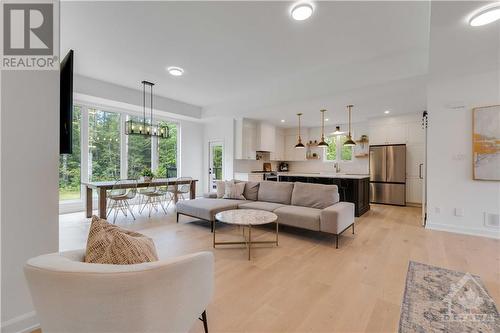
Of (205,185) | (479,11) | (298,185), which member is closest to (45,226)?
(298,185)

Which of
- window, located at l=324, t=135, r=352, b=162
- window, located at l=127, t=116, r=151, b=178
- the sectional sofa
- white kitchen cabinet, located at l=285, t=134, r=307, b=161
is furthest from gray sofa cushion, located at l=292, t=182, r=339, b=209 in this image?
window, located at l=127, t=116, r=151, b=178

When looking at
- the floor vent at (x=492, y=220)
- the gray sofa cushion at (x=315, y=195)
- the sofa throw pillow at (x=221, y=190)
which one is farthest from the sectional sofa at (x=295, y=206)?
the floor vent at (x=492, y=220)

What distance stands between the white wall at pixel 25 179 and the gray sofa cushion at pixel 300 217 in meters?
2.89

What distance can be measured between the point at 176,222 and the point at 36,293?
→ 3.71m

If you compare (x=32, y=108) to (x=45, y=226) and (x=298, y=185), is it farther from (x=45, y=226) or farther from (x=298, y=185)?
(x=298, y=185)

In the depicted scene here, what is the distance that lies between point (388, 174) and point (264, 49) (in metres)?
5.20

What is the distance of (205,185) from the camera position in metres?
8.02

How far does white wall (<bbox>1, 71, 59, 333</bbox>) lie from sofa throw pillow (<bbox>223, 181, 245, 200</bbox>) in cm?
325

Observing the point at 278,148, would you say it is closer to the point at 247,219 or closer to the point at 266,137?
the point at 266,137

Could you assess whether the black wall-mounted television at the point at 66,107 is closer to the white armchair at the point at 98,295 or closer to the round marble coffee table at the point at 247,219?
the white armchair at the point at 98,295

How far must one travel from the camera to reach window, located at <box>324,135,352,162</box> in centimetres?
775

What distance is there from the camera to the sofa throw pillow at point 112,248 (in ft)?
3.63

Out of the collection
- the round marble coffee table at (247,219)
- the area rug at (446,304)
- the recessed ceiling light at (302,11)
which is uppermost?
the recessed ceiling light at (302,11)

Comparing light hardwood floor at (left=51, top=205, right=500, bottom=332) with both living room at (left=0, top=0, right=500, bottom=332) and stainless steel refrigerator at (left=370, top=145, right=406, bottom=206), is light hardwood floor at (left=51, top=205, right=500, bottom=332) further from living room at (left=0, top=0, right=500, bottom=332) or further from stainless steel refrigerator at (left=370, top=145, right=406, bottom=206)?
stainless steel refrigerator at (left=370, top=145, right=406, bottom=206)
